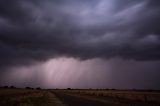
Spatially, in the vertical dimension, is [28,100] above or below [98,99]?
below

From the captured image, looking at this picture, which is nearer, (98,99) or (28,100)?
(28,100)

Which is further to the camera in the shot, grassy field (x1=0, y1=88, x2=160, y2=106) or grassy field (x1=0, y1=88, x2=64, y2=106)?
grassy field (x1=0, y1=88, x2=160, y2=106)

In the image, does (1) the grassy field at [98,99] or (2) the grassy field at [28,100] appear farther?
(1) the grassy field at [98,99]
